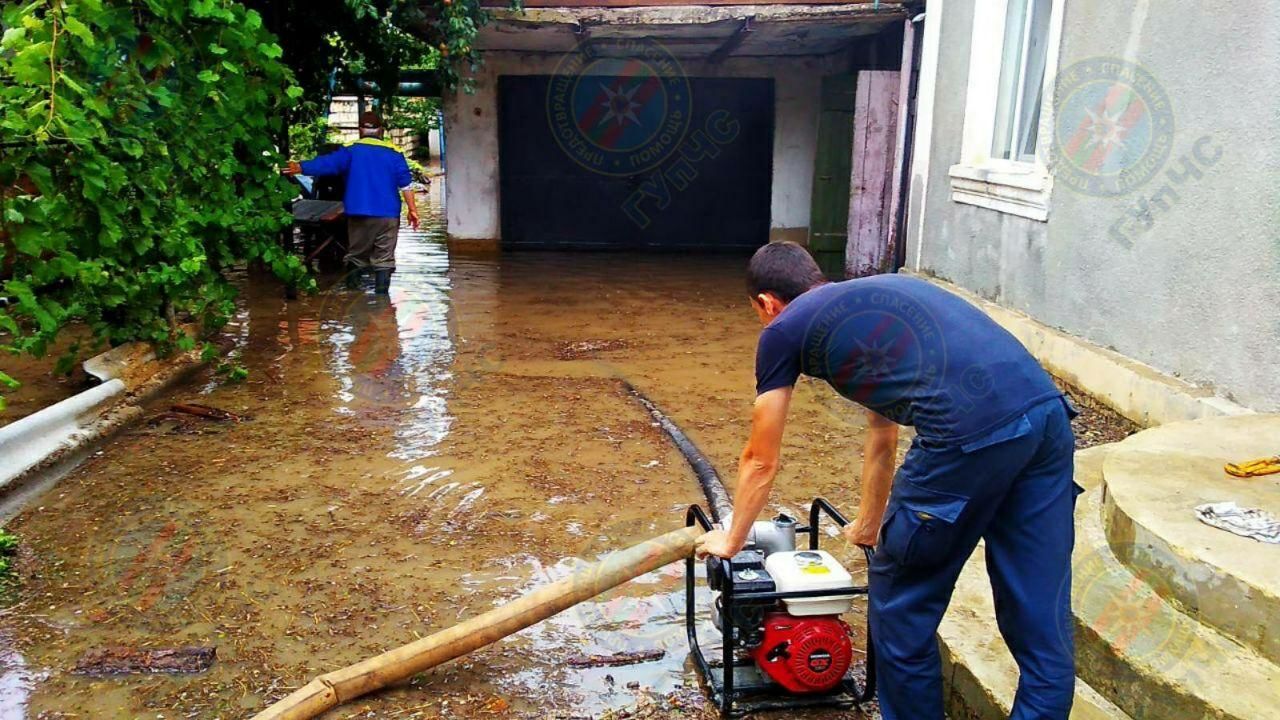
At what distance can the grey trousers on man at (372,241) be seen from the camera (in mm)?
9773

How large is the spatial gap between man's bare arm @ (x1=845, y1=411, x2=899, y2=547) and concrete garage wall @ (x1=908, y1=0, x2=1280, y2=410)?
→ 278 centimetres

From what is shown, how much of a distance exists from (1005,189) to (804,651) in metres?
5.06

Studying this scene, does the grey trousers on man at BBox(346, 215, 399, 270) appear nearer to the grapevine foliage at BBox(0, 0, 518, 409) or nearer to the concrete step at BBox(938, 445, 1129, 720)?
the grapevine foliage at BBox(0, 0, 518, 409)

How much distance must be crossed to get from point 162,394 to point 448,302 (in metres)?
3.79

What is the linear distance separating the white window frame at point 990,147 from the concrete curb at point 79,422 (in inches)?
Answer: 244

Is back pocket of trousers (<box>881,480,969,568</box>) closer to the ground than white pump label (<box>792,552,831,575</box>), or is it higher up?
higher up

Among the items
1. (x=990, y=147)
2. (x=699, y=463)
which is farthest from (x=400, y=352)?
(x=990, y=147)

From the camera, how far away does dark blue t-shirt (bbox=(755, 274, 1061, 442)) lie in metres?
2.46

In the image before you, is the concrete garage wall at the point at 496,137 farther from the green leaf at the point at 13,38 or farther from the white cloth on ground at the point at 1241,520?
the white cloth on ground at the point at 1241,520

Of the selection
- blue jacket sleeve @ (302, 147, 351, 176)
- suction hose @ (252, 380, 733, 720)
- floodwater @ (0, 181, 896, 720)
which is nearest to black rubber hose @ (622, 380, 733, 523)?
floodwater @ (0, 181, 896, 720)

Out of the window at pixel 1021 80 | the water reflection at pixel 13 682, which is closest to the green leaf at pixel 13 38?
the water reflection at pixel 13 682

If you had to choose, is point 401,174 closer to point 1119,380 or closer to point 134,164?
point 134,164

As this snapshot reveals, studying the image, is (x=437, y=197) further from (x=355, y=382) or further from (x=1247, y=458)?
(x=1247, y=458)

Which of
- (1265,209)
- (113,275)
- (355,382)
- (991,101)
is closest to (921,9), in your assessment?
(991,101)
